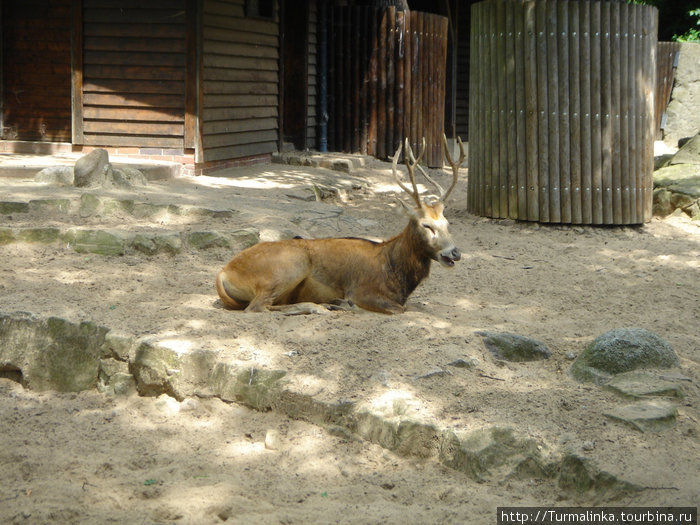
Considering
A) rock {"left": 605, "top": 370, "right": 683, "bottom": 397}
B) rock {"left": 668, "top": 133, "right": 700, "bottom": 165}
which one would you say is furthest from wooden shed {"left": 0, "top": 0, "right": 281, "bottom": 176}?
rock {"left": 605, "top": 370, "right": 683, "bottom": 397}

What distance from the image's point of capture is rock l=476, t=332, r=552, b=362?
5.59m

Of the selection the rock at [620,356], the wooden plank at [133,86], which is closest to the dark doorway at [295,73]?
the wooden plank at [133,86]

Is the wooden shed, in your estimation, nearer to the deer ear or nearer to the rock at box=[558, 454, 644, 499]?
the deer ear

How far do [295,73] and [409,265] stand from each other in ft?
28.1

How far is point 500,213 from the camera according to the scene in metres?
10.1

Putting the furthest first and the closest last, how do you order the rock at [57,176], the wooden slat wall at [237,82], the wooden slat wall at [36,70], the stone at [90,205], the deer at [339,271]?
the wooden slat wall at [36,70] → the wooden slat wall at [237,82] → the rock at [57,176] → the stone at [90,205] → the deer at [339,271]

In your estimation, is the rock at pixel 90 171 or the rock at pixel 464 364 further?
the rock at pixel 90 171

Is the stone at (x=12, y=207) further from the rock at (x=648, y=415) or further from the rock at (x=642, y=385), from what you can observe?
the rock at (x=648, y=415)

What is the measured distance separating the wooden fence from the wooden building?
1.94 meters

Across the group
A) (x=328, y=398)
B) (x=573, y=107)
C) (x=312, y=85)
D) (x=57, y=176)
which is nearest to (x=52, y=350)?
(x=328, y=398)

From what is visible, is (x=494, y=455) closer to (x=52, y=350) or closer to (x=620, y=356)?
(x=620, y=356)

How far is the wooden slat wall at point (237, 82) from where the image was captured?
1174cm

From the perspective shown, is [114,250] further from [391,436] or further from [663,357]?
[663,357]

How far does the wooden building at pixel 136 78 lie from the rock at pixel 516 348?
267 inches
